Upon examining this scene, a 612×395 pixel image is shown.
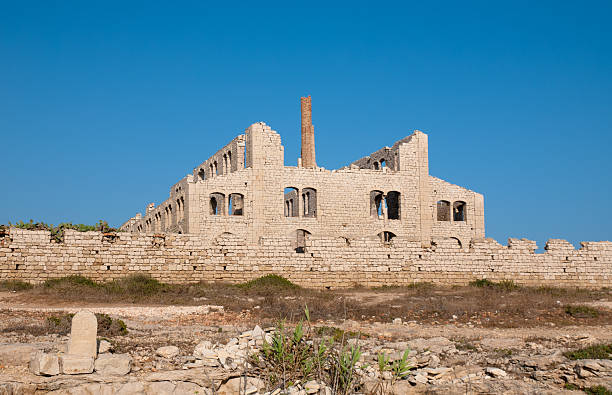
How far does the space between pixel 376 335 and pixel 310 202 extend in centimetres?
2547

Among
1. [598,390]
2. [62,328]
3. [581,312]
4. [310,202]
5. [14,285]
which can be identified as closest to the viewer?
[598,390]

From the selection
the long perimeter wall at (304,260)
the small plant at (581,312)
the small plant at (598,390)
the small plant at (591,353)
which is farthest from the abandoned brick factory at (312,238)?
the small plant at (598,390)

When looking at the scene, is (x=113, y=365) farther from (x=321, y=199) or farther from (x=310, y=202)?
(x=310, y=202)

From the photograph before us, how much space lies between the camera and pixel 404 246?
74.7 feet

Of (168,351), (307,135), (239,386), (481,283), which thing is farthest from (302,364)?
(307,135)

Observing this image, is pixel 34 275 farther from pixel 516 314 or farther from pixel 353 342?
pixel 516 314

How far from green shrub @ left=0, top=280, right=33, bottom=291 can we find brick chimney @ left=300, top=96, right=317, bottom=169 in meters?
24.9

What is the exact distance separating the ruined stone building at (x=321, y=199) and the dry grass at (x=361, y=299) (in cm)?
1134

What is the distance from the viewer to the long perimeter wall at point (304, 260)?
18.8 meters

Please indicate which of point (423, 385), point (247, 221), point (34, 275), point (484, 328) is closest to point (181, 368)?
point (423, 385)

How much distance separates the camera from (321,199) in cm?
3450

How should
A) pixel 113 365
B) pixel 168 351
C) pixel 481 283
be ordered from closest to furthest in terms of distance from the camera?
1. pixel 113 365
2. pixel 168 351
3. pixel 481 283

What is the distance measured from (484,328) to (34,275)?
13.4 metres

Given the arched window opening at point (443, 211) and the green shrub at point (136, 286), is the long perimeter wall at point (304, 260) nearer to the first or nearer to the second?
the green shrub at point (136, 286)
